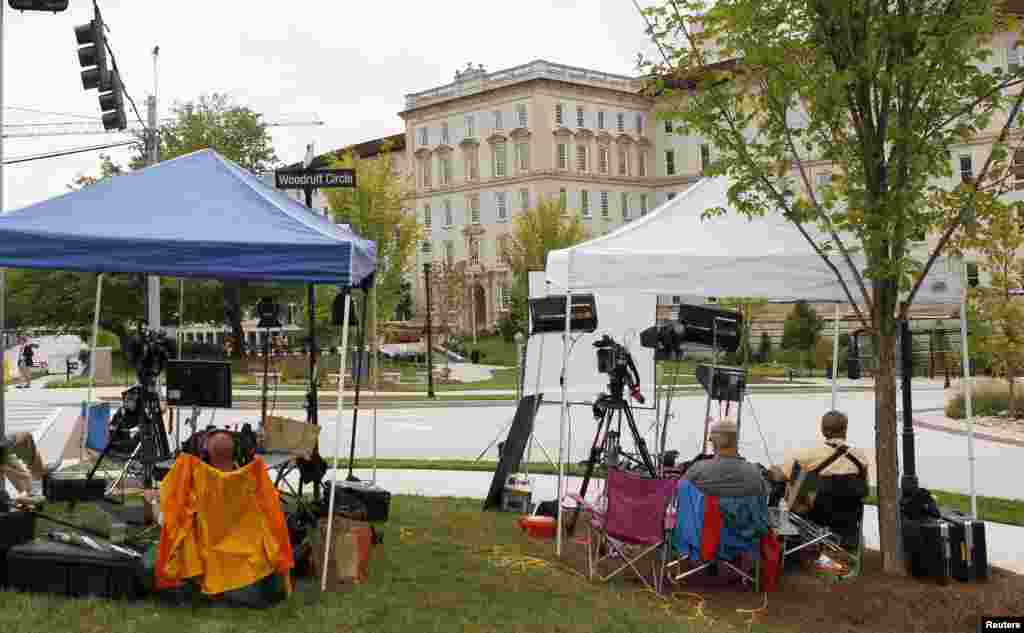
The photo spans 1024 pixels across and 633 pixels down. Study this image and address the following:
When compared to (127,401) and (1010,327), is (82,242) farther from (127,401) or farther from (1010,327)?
(1010,327)

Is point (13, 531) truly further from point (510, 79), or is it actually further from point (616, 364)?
point (510, 79)

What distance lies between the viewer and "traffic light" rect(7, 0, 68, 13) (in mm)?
8867

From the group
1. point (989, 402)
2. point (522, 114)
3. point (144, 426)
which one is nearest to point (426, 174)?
point (522, 114)

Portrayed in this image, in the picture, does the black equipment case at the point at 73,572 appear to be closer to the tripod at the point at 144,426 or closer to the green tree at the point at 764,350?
the tripod at the point at 144,426

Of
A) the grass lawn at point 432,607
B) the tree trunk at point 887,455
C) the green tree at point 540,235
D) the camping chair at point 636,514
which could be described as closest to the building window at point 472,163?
the green tree at point 540,235

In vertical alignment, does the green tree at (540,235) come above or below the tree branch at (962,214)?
above

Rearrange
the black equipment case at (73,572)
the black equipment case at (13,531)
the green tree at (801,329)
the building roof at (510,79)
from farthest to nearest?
the building roof at (510,79), the green tree at (801,329), the black equipment case at (13,531), the black equipment case at (73,572)

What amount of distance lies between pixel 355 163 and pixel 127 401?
154 feet

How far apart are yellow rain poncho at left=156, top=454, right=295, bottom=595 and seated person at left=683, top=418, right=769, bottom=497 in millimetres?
3009

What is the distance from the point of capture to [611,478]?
787 centimetres

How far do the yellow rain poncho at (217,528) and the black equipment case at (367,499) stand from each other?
8.84 feet

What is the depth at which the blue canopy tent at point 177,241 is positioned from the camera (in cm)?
756

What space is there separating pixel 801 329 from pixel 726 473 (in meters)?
53.2

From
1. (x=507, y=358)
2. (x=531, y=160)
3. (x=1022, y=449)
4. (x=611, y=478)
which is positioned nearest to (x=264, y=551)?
(x=611, y=478)
